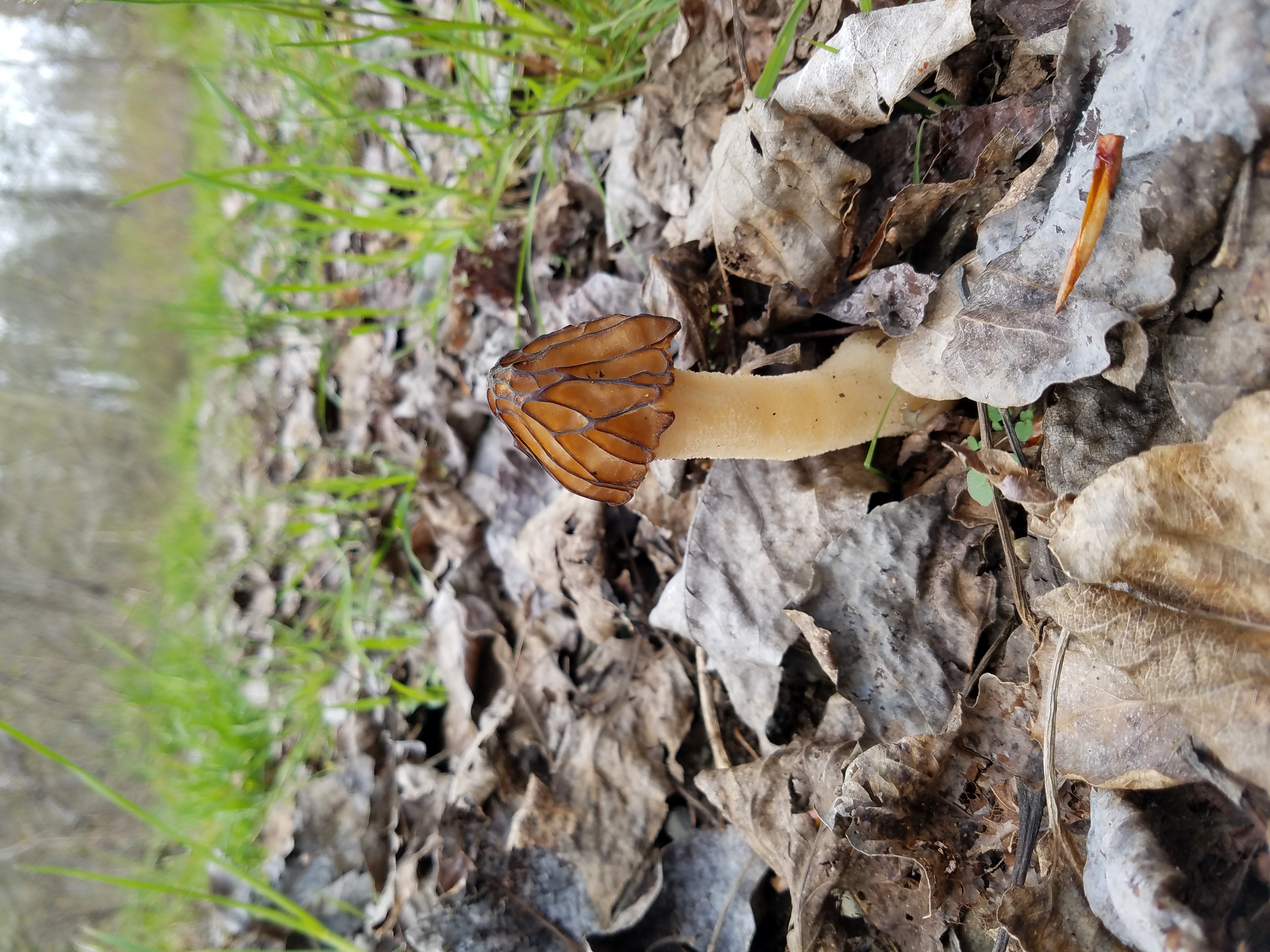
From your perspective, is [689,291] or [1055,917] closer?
[1055,917]

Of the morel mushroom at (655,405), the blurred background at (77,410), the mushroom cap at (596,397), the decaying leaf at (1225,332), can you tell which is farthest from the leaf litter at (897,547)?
the blurred background at (77,410)

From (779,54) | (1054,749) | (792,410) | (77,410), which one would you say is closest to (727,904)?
(1054,749)


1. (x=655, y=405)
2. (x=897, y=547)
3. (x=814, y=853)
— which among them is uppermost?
(x=655, y=405)

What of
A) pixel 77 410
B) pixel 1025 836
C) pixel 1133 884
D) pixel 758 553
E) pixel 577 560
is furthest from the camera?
pixel 77 410

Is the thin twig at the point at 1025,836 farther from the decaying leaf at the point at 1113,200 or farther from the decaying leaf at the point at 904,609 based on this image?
the decaying leaf at the point at 1113,200

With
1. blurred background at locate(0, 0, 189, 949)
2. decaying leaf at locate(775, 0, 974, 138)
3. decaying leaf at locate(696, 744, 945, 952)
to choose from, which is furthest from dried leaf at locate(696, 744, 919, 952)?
blurred background at locate(0, 0, 189, 949)

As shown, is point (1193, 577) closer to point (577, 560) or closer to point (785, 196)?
point (785, 196)

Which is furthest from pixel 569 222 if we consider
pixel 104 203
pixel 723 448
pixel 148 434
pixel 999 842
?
pixel 104 203

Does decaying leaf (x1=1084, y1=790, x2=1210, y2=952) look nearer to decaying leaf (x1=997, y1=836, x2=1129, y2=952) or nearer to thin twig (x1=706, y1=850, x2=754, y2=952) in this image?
decaying leaf (x1=997, y1=836, x2=1129, y2=952)
